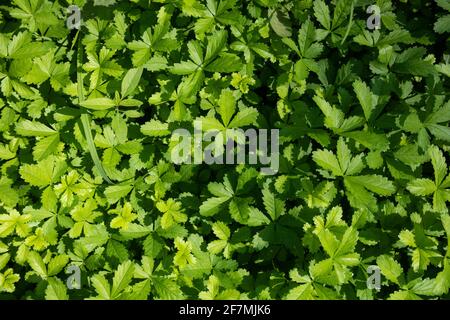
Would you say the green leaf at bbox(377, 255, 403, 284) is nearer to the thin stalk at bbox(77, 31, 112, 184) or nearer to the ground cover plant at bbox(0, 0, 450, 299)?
the ground cover plant at bbox(0, 0, 450, 299)

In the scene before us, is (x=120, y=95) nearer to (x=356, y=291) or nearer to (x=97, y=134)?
(x=97, y=134)

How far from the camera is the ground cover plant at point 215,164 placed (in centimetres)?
211

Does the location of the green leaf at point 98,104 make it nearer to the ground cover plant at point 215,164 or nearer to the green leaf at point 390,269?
the ground cover plant at point 215,164

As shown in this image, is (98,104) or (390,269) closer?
(390,269)

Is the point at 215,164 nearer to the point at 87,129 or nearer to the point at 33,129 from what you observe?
the point at 87,129

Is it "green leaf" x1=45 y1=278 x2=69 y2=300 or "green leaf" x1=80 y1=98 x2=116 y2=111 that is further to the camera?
"green leaf" x1=80 y1=98 x2=116 y2=111

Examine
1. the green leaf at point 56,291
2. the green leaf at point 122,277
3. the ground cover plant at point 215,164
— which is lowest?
the green leaf at point 56,291

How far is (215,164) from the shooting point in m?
2.38

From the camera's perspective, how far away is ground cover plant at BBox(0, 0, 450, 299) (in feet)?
6.93

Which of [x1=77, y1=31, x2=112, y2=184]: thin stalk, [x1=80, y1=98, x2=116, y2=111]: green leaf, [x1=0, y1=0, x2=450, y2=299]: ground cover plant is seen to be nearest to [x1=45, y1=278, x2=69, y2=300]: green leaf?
[x1=0, y1=0, x2=450, y2=299]: ground cover plant

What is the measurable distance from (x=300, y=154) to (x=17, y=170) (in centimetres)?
167

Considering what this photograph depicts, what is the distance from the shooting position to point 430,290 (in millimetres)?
2008

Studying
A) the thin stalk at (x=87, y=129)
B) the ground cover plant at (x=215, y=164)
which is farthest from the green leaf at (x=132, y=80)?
the thin stalk at (x=87, y=129)

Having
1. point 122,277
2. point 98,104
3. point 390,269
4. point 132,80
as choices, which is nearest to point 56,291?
point 122,277
